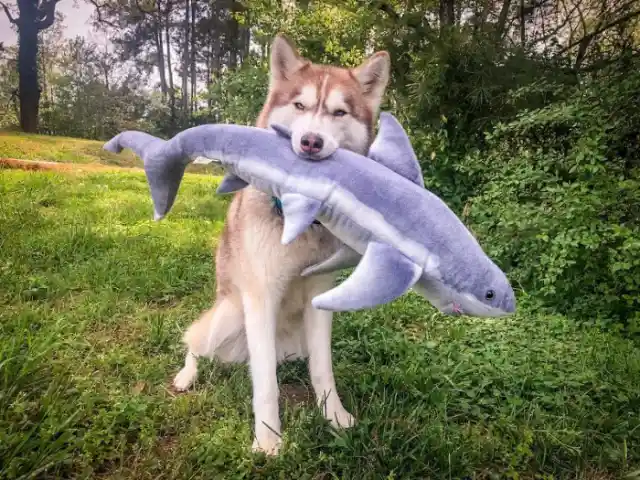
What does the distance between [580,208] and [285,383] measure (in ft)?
7.69

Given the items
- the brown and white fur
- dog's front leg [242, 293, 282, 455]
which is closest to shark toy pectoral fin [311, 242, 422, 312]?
the brown and white fur

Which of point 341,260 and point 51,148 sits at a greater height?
point 341,260

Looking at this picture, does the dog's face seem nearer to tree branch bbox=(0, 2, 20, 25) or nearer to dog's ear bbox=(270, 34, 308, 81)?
dog's ear bbox=(270, 34, 308, 81)

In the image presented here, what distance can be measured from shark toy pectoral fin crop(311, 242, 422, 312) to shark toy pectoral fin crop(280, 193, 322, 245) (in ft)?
0.69

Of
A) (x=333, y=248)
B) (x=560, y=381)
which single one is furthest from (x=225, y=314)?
(x=560, y=381)

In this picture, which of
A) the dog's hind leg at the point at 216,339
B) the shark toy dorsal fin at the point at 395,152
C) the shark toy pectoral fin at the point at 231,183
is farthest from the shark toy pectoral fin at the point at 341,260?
the dog's hind leg at the point at 216,339

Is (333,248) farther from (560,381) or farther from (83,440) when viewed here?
(560,381)

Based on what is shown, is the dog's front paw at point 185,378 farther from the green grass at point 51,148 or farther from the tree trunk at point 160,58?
the tree trunk at point 160,58

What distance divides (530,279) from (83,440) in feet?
11.2

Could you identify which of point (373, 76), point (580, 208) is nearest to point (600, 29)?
point (580, 208)

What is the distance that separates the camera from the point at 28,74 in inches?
221

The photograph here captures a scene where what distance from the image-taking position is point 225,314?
2426mm

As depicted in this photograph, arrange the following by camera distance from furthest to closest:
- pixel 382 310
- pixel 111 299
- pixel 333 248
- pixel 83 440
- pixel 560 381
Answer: pixel 382 310 < pixel 111 299 < pixel 560 381 < pixel 333 248 < pixel 83 440

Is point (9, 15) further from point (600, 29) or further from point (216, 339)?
point (600, 29)
